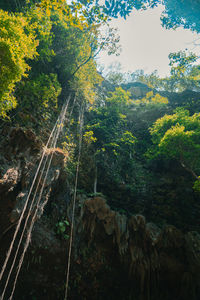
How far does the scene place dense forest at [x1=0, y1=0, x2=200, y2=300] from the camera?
3678 mm

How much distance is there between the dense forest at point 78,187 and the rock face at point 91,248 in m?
0.03

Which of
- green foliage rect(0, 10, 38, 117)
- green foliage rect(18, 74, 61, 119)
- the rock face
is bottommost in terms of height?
the rock face

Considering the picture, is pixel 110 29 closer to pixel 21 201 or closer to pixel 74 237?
pixel 21 201

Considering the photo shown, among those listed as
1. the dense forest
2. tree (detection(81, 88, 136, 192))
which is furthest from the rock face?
tree (detection(81, 88, 136, 192))

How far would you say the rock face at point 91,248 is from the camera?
3.91m

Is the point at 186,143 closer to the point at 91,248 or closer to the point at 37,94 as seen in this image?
the point at 91,248

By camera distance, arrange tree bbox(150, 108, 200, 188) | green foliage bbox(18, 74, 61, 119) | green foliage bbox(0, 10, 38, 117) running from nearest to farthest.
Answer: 1. green foliage bbox(0, 10, 38, 117)
2. green foliage bbox(18, 74, 61, 119)
3. tree bbox(150, 108, 200, 188)

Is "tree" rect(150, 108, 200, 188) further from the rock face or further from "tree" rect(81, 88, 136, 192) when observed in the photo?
the rock face

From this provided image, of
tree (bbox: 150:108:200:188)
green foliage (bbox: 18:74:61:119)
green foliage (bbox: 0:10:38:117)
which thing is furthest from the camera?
tree (bbox: 150:108:200:188)

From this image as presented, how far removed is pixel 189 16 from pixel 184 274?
10.6 meters

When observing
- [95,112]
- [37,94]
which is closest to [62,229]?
[37,94]

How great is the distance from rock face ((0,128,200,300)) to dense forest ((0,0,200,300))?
0.10 feet

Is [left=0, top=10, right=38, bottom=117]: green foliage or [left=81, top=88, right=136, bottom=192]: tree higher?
[left=81, top=88, right=136, bottom=192]: tree

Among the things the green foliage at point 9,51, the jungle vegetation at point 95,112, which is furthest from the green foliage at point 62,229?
the green foliage at point 9,51
